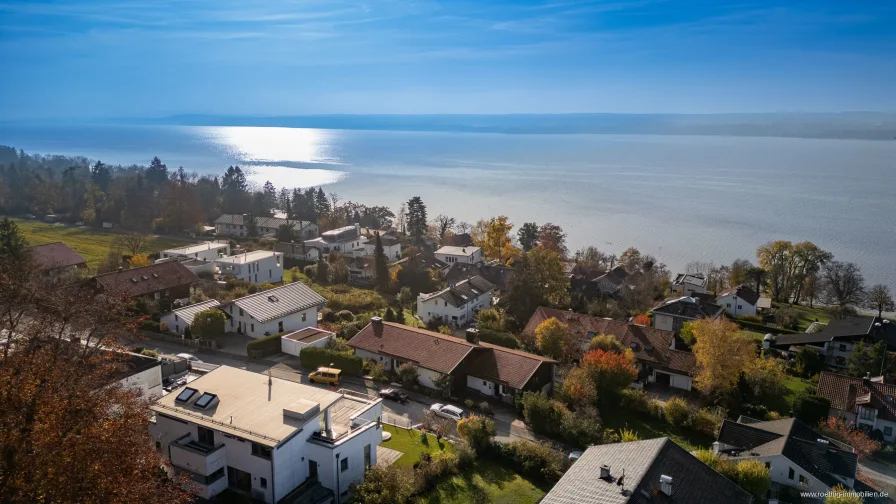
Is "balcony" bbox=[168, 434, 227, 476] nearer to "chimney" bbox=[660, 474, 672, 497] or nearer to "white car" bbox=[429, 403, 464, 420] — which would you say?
"white car" bbox=[429, 403, 464, 420]

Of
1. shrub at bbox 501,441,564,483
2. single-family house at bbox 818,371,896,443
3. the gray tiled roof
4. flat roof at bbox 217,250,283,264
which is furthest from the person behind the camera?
flat roof at bbox 217,250,283,264

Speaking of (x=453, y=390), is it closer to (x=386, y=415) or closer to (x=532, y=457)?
(x=386, y=415)

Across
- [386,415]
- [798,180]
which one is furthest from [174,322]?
[798,180]

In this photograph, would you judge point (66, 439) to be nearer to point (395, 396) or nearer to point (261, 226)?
point (395, 396)

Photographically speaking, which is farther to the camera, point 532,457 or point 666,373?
point 666,373

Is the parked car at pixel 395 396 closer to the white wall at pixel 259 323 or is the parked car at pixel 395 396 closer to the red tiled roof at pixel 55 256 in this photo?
the white wall at pixel 259 323

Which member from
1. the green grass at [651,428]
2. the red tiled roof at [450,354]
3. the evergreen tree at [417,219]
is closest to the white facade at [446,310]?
the red tiled roof at [450,354]

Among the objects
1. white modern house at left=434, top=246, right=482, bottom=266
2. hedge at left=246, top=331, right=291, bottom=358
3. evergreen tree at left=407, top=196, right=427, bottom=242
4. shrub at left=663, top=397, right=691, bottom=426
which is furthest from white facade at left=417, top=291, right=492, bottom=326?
evergreen tree at left=407, top=196, right=427, bottom=242
